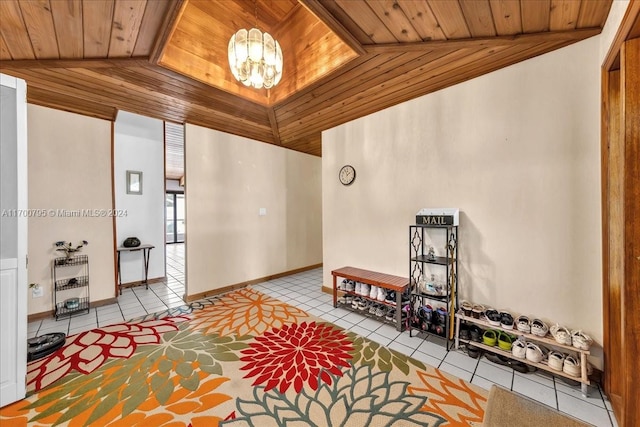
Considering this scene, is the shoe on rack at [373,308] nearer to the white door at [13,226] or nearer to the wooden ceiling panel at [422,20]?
the wooden ceiling panel at [422,20]

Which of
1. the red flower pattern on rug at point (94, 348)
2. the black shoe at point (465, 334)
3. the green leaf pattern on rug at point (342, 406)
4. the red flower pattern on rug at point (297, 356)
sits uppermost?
the black shoe at point (465, 334)

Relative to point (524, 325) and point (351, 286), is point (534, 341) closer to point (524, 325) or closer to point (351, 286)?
point (524, 325)

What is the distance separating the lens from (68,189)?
10.8 feet

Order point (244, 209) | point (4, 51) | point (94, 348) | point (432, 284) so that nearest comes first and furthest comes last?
point (4, 51) < point (94, 348) < point (432, 284) < point (244, 209)

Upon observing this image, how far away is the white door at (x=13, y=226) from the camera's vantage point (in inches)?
68.6

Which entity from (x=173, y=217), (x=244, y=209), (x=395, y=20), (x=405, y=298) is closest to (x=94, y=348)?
(x=244, y=209)

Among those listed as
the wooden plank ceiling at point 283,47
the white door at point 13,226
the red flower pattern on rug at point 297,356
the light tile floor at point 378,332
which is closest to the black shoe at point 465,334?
the light tile floor at point 378,332

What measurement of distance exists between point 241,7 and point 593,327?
15.7ft

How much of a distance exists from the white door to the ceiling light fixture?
163cm

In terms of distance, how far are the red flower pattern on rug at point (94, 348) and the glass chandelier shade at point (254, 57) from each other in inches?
115

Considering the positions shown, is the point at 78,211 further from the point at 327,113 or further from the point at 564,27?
the point at 564,27

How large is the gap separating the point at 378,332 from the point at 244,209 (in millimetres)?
3020

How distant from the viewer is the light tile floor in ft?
5.78

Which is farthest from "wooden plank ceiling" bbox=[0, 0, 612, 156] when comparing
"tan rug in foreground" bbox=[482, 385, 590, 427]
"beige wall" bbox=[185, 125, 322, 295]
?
"tan rug in foreground" bbox=[482, 385, 590, 427]
